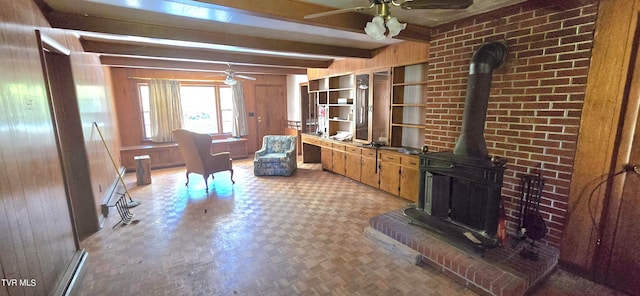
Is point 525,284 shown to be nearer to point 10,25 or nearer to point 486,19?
point 486,19

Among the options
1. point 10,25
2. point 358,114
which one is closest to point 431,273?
point 358,114

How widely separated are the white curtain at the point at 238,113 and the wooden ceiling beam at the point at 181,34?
372 centimetres

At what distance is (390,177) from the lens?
4148 millimetres

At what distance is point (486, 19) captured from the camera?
264cm

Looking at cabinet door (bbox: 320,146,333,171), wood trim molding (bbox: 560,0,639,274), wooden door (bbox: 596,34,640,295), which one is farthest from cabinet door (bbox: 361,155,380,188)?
wooden door (bbox: 596,34,640,295)

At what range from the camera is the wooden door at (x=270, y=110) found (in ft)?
25.0

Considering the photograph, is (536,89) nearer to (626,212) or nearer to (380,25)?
(626,212)

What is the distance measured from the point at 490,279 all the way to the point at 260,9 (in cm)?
274

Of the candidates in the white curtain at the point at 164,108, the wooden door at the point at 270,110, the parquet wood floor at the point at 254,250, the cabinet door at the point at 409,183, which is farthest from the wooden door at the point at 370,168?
the white curtain at the point at 164,108

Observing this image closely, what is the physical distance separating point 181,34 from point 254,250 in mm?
2577

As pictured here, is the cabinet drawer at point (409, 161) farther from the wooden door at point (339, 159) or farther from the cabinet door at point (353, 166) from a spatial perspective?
the wooden door at point (339, 159)

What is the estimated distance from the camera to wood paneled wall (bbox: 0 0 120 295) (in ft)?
4.81

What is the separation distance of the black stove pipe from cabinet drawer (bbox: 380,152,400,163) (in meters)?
1.48

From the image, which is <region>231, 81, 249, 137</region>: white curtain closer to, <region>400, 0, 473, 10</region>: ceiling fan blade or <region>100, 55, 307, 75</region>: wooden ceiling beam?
<region>100, 55, 307, 75</region>: wooden ceiling beam
